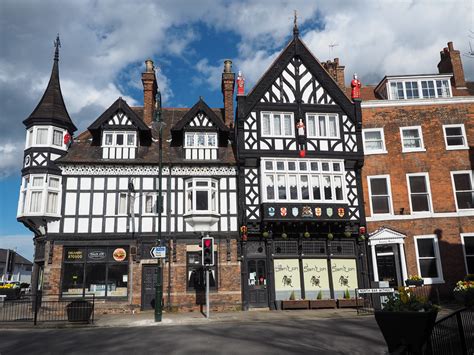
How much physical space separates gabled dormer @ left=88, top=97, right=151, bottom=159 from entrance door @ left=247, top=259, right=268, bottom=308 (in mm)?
9617

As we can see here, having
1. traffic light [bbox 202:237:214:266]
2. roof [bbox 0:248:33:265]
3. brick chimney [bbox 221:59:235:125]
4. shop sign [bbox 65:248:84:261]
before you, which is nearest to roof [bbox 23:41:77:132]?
shop sign [bbox 65:248:84:261]

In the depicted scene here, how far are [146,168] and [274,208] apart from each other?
25.7 feet

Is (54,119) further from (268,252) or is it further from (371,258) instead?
(371,258)

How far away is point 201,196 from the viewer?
79.0ft

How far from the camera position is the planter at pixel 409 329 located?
7918 millimetres

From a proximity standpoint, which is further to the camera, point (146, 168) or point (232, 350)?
point (146, 168)

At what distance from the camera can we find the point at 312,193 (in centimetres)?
2422

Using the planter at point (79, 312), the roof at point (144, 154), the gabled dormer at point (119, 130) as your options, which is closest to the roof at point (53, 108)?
the roof at point (144, 154)

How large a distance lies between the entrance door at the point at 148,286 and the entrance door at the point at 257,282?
5310 mm

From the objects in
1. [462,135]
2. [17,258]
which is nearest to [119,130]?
[462,135]

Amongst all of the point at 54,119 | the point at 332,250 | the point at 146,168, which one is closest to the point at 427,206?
the point at 332,250

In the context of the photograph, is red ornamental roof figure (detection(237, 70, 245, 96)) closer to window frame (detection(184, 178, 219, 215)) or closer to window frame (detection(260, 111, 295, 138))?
window frame (detection(260, 111, 295, 138))

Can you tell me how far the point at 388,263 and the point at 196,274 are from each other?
37.3ft

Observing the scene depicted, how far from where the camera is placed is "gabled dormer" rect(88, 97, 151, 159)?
24.9 m
